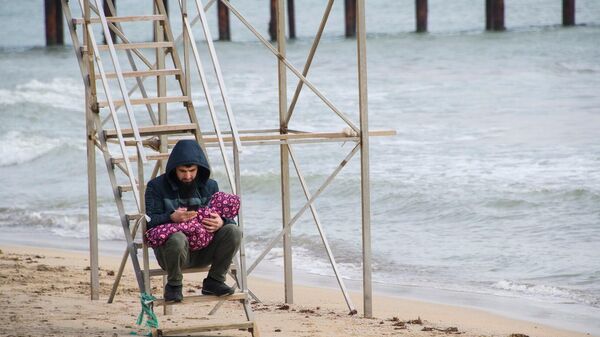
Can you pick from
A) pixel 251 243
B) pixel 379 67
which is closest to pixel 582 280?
pixel 251 243

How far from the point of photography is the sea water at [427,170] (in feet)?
36.4

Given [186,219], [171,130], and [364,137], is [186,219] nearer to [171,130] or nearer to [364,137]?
[171,130]

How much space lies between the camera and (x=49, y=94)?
28000 mm

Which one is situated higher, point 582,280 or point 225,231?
point 225,231

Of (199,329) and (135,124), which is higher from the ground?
(135,124)

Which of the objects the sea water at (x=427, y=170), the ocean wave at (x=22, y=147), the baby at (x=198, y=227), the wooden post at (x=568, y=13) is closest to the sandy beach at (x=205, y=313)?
the sea water at (x=427, y=170)

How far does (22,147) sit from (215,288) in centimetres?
1462

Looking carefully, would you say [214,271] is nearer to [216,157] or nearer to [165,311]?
[165,311]

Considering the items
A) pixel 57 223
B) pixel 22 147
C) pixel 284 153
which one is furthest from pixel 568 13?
pixel 284 153

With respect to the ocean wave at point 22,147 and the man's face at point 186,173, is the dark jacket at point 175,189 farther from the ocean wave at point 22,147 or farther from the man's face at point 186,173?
the ocean wave at point 22,147

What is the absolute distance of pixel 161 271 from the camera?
7.19m

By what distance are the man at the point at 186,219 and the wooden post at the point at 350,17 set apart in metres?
32.9

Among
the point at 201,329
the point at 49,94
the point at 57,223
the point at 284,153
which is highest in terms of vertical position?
the point at 284,153

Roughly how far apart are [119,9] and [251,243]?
53.5 m
